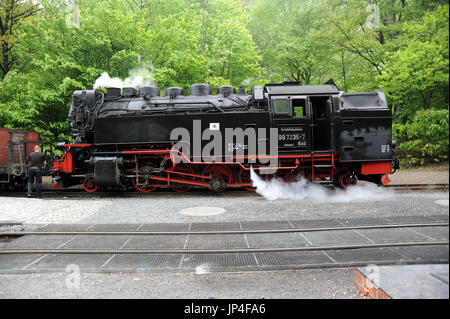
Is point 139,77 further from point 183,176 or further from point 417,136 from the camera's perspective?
point 417,136

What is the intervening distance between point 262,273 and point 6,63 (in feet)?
69.1

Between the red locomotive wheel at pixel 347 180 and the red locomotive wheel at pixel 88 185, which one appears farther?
the red locomotive wheel at pixel 88 185

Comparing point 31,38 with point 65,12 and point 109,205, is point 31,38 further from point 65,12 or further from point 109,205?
point 109,205

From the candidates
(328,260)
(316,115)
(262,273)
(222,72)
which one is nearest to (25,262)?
(262,273)

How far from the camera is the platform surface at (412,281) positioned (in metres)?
2.30

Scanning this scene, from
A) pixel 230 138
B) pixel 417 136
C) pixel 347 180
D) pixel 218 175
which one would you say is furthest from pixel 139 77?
pixel 417 136

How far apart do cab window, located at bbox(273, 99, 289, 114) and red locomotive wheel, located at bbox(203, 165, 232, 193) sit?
2.56 meters

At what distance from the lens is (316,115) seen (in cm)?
1060

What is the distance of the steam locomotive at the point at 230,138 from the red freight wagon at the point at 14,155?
218 cm

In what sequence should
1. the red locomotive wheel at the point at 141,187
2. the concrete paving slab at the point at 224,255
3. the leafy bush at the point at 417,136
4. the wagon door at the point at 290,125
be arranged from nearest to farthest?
the concrete paving slab at the point at 224,255
the leafy bush at the point at 417,136
the wagon door at the point at 290,125
the red locomotive wheel at the point at 141,187

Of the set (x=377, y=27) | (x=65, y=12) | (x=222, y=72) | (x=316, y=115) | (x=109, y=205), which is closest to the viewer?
(x=109, y=205)

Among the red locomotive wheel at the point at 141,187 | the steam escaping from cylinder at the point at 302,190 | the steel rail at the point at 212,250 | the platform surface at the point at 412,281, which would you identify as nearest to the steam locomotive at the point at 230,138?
the red locomotive wheel at the point at 141,187

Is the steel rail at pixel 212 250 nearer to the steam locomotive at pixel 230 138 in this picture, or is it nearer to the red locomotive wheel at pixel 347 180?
the steam locomotive at pixel 230 138

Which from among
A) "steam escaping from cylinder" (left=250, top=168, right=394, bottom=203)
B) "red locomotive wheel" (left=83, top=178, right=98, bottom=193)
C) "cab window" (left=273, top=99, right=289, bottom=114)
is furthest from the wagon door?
"red locomotive wheel" (left=83, top=178, right=98, bottom=193)
